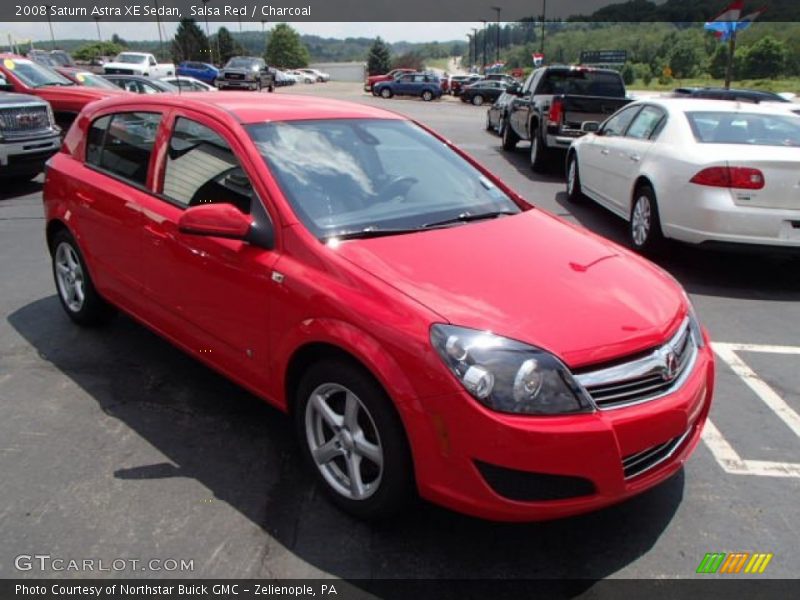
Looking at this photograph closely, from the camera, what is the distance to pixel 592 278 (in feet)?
9.63

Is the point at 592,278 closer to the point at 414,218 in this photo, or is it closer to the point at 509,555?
the point at 414,218

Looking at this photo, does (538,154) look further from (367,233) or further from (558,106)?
(367,233)

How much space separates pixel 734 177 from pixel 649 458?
4.01 meters

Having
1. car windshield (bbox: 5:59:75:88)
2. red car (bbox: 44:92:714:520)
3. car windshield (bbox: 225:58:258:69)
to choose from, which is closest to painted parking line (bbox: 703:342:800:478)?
red car (bbox: 44:92:714:520)

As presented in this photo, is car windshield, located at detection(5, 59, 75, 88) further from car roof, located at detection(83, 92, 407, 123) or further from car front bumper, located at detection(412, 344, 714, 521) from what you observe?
car front bumper, located at detection(412, 344, 714, 521)

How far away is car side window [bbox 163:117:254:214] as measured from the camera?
10.9 feet

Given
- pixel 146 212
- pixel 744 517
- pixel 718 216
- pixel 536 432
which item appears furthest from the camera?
pixel 718 216

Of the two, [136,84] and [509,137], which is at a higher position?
[136,84]

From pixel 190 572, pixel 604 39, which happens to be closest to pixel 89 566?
pixel 190 572

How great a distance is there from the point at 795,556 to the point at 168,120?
3.65 meters

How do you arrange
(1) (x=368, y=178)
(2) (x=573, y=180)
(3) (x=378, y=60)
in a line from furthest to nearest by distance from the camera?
(3) (x=378, y=60)
(2) (x=573, y=180)
(1) (x=368, y=178)

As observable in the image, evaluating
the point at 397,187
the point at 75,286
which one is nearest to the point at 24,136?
the point at 75,286

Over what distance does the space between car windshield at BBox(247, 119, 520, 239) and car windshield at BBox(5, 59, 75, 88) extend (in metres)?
12.2

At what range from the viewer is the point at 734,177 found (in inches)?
225
